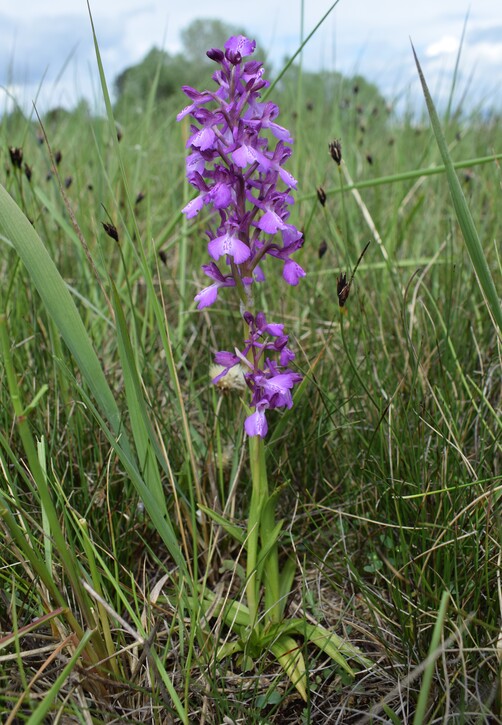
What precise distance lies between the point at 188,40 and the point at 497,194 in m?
28.3

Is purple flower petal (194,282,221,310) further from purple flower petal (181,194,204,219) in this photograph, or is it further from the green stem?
the green stem

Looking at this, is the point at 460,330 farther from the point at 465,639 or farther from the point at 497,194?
the point at 497,194

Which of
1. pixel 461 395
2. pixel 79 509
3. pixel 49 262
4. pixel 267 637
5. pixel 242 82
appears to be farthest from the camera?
pixel 461 395

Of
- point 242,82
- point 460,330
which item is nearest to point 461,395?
point 460,330

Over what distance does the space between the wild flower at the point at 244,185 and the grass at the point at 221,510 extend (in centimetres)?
14

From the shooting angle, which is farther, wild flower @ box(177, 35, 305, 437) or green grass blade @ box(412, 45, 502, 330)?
wild flower @ box(177, 35, 305, 437)

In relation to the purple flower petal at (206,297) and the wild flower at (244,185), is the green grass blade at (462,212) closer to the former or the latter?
the wild flower at (244,185)

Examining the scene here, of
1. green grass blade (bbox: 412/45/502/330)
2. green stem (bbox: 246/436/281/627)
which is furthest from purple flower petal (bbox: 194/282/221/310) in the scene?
green grass blade (bbox: 412/45/502/330)

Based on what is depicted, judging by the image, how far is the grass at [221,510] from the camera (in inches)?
47.5

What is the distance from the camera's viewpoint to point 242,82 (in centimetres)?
131

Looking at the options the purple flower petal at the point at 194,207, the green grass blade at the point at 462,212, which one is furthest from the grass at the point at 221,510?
the purple flower petal at the point at 194,207

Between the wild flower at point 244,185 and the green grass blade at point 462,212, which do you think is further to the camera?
the wild flower at point 244,185

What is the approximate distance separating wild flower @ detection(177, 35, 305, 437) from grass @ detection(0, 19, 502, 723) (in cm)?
14

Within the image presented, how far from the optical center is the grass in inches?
47.5
